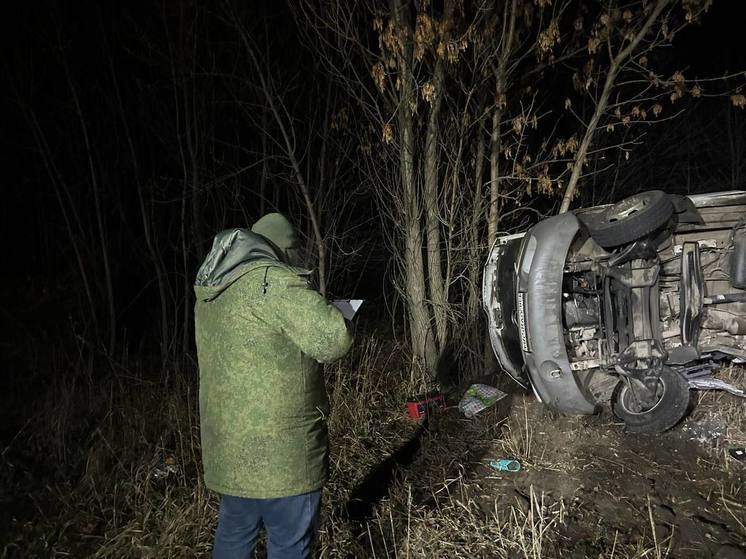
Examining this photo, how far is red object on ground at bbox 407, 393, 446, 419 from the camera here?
16.5 feet

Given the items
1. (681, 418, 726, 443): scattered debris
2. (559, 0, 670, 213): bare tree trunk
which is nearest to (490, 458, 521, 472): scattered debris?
(681, 418, 726, 443): scattered debris

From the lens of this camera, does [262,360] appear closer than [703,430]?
Yes

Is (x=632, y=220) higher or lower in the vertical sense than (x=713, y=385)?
higher

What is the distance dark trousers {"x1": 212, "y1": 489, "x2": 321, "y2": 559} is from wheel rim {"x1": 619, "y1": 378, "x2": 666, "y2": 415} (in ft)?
9.46

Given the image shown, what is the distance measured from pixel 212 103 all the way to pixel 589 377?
5.76 m

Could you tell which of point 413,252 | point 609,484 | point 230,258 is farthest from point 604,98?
point 230,258

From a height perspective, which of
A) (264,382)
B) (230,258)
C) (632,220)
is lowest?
(264,382)

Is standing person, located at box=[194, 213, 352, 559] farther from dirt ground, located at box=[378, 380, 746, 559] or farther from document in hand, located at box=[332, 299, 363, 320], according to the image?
dirt ground, located at box=[378, 380, 746, 559]

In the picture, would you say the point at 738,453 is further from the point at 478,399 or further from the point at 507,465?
the point at 478,399

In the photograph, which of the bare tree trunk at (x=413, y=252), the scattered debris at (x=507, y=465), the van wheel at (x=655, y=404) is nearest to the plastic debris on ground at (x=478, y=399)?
the bare tree trunk at (x=413, y=252)

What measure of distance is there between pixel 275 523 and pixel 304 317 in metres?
0.81

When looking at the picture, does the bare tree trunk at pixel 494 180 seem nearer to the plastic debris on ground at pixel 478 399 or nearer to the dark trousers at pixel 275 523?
the plastic debris on ground at pixel 478 399

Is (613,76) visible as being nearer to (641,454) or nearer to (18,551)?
(641,454)

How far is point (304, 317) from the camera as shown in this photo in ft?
6.58
